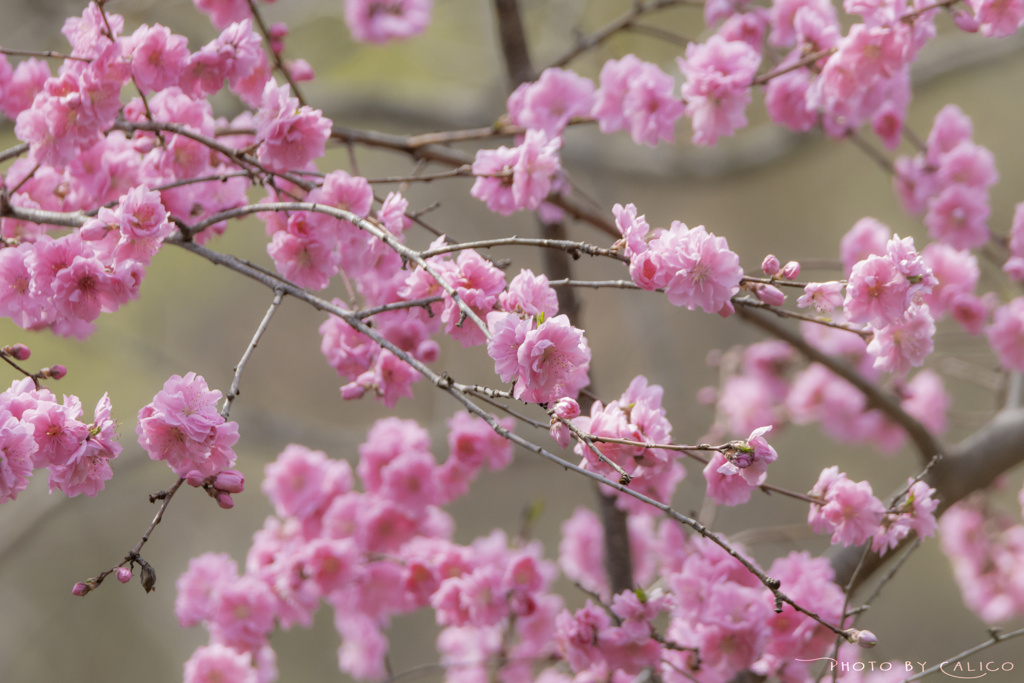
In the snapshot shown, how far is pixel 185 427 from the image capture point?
74 centimetres

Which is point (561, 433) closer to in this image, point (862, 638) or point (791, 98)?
point (862, 638)

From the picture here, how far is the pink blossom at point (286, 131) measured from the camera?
0.96 metres

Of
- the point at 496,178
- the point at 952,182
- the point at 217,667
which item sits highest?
the point at 496,178

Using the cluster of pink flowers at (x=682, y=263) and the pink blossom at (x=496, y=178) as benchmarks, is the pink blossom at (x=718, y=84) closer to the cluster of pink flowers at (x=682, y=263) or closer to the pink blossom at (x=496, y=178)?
the pink blossom at (x=496, y=178)

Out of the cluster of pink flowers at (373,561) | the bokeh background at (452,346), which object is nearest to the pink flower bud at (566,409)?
the cluster of pink flowers at (373,561)

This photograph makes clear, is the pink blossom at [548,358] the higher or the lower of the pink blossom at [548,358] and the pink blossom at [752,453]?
the higher

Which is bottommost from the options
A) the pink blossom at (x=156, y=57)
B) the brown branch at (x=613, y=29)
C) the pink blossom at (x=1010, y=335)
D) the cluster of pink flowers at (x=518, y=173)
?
the pink blossom at (x=1010, y=335)

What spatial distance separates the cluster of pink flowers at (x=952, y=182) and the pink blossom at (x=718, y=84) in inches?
17.0

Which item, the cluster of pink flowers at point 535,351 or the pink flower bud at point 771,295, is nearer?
the cluster of pink flowers at point 535,351

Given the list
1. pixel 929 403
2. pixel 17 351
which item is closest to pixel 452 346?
pixel 929 403

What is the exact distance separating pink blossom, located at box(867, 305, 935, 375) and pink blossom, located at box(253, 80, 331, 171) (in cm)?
71

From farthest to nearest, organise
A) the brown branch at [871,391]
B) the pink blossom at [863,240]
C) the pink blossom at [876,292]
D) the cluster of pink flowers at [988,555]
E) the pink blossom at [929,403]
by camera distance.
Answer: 1. the pink blossom at [929,403]
2. the cluster of pink flowers at [988,555]
3. the pink blossom at [863,240]
4. the brown branch at [871,391]
5. the pink blossom at [876,292]

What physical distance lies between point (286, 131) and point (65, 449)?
0.45m

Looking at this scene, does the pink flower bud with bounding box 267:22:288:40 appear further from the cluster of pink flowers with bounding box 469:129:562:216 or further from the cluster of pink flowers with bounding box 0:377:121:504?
the cluster of pink flowers with bounding box 0:377:121:504
